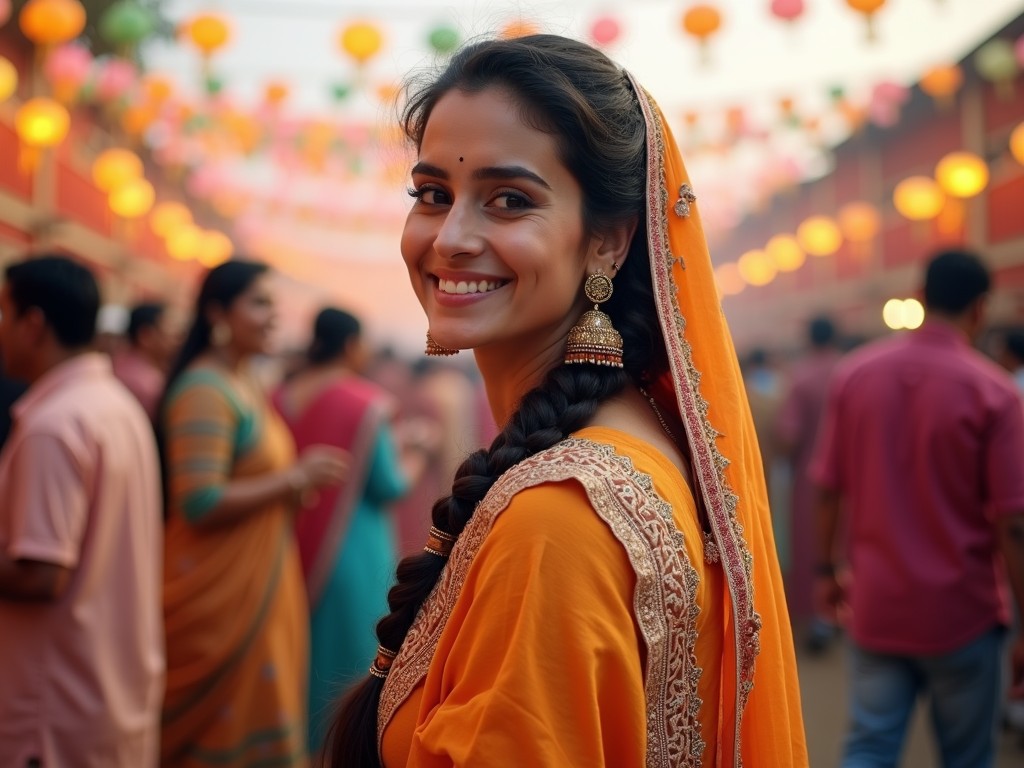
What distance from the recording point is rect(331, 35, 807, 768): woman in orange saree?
3.24 feet

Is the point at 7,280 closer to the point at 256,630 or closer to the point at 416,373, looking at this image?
the point at 256,630

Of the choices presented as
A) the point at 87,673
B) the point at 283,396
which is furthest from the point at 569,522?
the point at 283,396

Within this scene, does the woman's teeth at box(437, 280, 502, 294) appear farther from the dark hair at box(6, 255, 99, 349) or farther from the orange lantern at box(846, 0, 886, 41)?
the orange lantern at box(846, 0, 886, 41)

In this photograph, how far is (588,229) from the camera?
125 cm

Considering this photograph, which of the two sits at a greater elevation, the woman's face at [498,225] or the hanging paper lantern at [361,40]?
the hanging paper lantern at [361,40]

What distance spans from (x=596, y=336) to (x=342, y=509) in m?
2.90

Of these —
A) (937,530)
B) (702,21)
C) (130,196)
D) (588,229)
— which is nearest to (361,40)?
(702,21)

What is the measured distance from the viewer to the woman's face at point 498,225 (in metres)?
1.19

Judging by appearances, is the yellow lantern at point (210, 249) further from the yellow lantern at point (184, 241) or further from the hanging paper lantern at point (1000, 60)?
the hanging paper lantern at point (1000, 60)

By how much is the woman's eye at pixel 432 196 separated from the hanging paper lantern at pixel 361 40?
654 centimetres

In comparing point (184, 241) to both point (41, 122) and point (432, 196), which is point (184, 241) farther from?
point (432, 196)

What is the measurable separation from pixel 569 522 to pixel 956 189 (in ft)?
32.0

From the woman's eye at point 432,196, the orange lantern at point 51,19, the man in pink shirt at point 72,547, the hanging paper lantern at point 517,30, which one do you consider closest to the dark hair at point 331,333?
the man in pink shirt at point 72,547

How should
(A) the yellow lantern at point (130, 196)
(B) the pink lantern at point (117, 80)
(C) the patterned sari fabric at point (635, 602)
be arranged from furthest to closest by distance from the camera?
(A) the yellow lantern at point (130, 196), (B) the pink lantern at point (117, 80), (C) the patterned sari fabric at point (635, 602)
